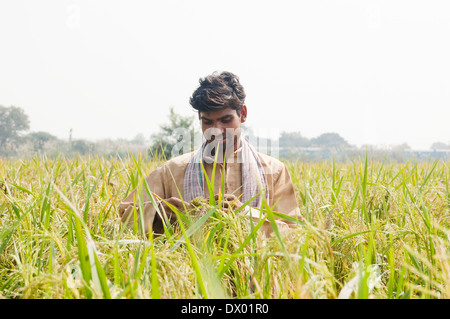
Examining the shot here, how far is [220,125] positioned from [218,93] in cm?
16

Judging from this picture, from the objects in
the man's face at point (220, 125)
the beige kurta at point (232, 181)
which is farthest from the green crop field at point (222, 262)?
the man's face at point (220, 125)

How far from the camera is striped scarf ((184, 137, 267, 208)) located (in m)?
1.77

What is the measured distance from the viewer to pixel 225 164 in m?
1.83

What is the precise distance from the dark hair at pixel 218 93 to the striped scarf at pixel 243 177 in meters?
0.21

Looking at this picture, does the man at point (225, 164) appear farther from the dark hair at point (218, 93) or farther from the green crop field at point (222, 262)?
the green crop field at point (222, 262)

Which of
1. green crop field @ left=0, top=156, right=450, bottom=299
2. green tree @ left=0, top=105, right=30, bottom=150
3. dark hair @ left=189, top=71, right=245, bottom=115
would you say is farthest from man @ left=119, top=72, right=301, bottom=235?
green tree @ left=0, top=105, right=30, bottom=150

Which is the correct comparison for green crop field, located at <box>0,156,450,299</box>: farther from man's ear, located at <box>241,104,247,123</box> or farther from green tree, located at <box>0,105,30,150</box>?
green tree, located at <box>0,105,30,150</box>

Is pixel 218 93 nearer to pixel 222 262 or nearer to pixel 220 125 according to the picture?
pixel 220 125

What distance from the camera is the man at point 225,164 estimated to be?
1.75 metres

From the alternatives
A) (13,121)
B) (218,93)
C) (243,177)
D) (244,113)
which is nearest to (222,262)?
(243,177)

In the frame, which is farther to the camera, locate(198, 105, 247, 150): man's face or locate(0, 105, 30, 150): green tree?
locate(0, 105, 30, 150): green tree
